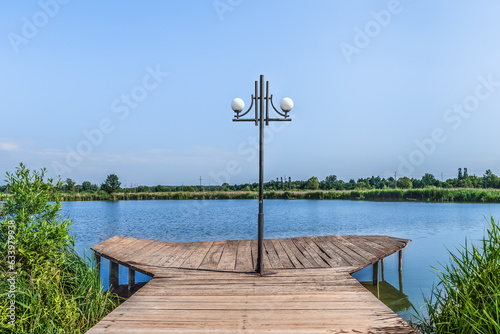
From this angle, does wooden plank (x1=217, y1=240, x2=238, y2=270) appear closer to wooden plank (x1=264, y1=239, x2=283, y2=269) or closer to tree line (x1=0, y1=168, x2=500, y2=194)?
wooden plank (x1=264, y1=239, x2=283, y2=269)

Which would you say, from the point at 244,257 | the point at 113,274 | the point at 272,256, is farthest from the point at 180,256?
the point at 272,256

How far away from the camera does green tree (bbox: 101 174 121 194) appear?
112 ft

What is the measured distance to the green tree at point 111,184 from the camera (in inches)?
1344

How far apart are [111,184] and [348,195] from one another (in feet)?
80.1

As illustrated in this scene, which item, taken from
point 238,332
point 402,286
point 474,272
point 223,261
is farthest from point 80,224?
point 474,272

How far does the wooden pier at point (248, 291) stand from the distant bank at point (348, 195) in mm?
21522

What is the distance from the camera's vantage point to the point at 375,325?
2727 mm

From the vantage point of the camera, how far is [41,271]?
347cm

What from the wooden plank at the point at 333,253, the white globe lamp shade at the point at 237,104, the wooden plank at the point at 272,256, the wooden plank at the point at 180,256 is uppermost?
the white globe lamp shade at the point at 237,104

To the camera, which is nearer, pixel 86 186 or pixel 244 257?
pixel 244 257

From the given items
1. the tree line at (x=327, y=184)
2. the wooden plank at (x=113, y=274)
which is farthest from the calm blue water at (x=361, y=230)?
the tree line at (x=327, y=184)

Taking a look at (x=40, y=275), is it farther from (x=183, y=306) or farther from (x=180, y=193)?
(x=180, y=193)

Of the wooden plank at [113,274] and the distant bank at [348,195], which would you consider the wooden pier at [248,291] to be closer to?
the wooden plank at [113,274]

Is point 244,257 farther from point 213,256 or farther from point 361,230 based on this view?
point 361,230
